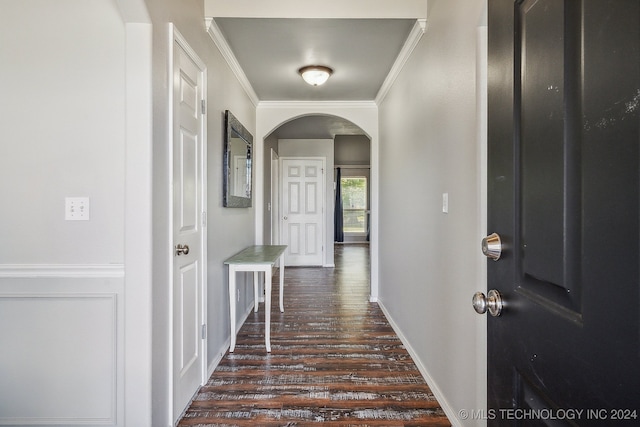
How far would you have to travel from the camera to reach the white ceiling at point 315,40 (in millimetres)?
2307

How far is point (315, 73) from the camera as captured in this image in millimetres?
3109

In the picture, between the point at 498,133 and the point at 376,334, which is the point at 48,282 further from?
the point at 376,334

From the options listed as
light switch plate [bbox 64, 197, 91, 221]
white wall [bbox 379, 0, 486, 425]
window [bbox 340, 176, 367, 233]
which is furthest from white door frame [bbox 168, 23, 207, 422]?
window [bbox 340, 176, 367, 233]

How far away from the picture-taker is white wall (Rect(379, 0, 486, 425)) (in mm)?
1547

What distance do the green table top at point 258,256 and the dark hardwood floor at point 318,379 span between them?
68 cm

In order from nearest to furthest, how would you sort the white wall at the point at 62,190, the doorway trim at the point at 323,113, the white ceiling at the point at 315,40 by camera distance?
the white wall at the point at 62,190 → the white ceiling at the point at 315,40 → the doorway trim at the point at 323,113

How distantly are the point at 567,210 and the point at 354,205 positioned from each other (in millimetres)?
10023

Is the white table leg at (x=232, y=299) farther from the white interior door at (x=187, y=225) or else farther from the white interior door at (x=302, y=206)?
the white interior door at (x=302, y=206)

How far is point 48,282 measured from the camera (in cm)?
152

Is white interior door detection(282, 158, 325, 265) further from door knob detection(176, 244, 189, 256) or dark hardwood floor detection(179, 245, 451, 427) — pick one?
door knob detection(176, 244, 189, 256)

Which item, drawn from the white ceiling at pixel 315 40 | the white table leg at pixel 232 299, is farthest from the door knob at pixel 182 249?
the white ceiling at pixel 315 40

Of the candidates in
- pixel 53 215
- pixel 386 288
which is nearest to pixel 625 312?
pixel 53 215

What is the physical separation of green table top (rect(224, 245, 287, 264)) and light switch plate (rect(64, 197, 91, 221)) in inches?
49.9

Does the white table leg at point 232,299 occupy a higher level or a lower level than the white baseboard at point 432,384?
higher
